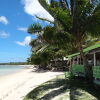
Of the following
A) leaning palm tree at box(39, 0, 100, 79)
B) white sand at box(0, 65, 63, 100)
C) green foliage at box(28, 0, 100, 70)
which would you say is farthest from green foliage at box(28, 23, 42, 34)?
white sand at box(0, 65, 63, 100)

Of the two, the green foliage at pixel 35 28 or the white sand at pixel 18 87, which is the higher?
the green foliage at pixel 35 28

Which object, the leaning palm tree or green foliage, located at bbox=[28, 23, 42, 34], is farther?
green foliage, located at bbox=[28, 23, 42, 34]

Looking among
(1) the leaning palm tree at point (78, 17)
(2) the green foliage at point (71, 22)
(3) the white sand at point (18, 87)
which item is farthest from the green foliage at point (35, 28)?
(3) the white sand at point (18, 87)

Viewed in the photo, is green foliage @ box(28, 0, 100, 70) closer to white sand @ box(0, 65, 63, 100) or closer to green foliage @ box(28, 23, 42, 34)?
green foliage @ box(28, 23, 42, 34)

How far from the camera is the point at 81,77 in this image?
57.9 feet

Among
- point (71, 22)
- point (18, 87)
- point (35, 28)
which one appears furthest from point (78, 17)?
point (18, 87)

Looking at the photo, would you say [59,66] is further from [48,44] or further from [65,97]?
[65,97]

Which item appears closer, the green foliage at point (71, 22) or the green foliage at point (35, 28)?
the green foliage at point (71, 22)

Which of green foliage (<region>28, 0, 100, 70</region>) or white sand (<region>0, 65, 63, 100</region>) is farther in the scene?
white sand (<region>0, 65, 63, 100</region>)

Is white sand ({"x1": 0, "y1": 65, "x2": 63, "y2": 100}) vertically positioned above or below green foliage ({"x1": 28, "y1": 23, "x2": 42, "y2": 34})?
below

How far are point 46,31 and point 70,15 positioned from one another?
212cm

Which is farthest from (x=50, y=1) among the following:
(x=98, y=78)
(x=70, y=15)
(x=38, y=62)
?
(x=38, y=62)

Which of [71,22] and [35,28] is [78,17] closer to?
[71,22]

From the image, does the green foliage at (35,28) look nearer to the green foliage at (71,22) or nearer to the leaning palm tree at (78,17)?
the green foliage at (71,22)
